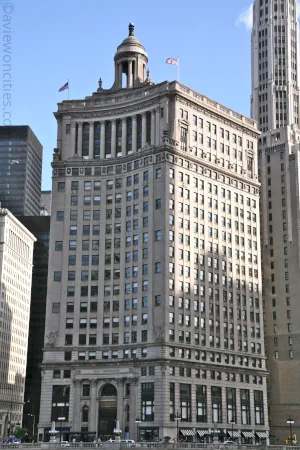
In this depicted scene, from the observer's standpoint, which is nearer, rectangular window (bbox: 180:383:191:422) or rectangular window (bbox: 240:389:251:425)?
rectangular window (bbox: 180:383:191:422)

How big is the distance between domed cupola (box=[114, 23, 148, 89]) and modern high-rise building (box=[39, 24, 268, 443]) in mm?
2037

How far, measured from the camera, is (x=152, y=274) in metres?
154

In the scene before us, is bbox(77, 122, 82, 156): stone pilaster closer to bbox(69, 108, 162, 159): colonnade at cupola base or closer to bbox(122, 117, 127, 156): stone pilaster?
bbox(69, 108, 162, 159): colonnade at cupola base

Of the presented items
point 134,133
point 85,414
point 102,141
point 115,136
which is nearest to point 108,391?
point 85,414

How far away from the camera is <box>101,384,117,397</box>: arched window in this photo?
151m

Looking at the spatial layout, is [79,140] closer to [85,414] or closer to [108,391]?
[108,391]

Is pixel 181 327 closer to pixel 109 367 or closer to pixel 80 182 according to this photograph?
pixel 109 367

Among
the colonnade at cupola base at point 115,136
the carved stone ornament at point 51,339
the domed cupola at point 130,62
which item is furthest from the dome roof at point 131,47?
the carved stone ornament at point 51,339

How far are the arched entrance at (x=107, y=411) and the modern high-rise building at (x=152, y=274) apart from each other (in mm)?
214

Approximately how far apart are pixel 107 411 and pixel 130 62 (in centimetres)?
8675

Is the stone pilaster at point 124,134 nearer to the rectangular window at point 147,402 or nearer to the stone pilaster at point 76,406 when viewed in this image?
the stone pilaster at point 76,406

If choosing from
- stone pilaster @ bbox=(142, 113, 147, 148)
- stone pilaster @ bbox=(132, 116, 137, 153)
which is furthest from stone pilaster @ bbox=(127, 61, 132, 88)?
stone pilaster @ bbox=(142, 113, 147, 148)

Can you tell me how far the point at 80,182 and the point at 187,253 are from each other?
99.1 feet

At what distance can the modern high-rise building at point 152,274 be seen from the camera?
14925cm
